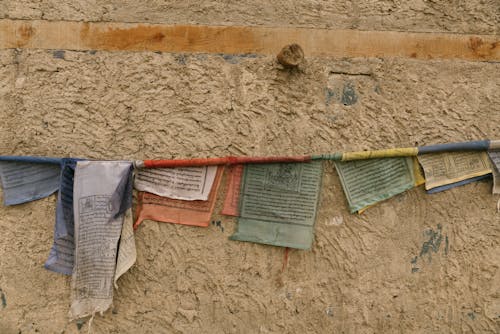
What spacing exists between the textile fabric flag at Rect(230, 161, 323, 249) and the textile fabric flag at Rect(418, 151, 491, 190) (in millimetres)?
473

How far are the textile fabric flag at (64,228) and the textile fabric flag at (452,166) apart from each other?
146cm

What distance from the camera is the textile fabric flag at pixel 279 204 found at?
1.96 meters

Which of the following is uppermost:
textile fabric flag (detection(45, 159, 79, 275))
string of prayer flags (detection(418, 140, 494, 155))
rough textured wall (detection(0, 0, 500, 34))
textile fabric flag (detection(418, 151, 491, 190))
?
rough textured wall (detection(0, 0, 500, 34))

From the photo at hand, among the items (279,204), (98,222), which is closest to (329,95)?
(279,204)

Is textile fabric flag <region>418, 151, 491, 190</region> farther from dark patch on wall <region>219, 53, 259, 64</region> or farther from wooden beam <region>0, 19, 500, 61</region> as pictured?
dark patch on wall <region>219, 53, 259, 64</region>

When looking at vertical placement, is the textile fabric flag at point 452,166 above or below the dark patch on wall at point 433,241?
above

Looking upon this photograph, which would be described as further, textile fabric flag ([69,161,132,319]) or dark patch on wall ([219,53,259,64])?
dark patch on wall ([219,53,259,64])

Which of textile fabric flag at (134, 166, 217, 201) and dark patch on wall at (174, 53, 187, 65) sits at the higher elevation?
dark patch on wall at (174, 53, 187, 65)

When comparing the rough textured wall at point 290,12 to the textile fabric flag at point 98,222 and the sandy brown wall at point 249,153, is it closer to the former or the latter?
the sandy brown wall at point 249,153

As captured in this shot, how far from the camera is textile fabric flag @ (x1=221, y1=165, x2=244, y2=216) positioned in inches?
77.2

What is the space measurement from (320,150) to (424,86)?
0.54 m

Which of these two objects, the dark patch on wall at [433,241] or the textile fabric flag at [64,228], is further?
the dark patch on wall at [433,241]

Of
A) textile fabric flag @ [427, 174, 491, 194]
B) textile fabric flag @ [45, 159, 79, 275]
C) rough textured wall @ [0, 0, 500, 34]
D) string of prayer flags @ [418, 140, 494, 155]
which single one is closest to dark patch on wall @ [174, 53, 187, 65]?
rough textured wall @ [0, 0, 500, 34]

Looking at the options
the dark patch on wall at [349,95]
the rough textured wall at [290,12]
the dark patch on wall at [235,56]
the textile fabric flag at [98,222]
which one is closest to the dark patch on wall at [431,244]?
the dark patch on wall at [349,95]
